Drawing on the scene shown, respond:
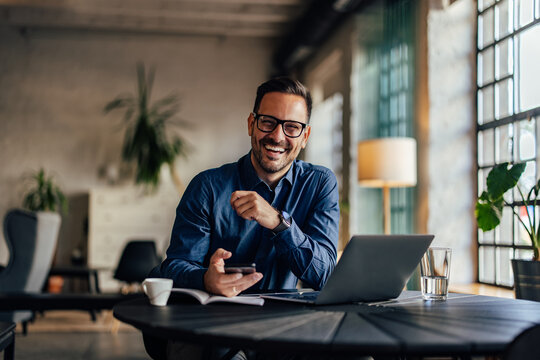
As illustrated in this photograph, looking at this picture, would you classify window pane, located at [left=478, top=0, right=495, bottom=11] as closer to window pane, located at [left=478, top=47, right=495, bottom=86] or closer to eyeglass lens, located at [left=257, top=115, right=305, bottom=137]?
window pane, located at [left=478, top=47, right=495, bottom=86]

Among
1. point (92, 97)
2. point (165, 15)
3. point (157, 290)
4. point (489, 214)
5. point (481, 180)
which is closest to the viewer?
point (157, 290)

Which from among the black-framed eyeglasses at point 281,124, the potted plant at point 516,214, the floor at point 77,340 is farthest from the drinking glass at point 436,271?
the floor at point 77,340

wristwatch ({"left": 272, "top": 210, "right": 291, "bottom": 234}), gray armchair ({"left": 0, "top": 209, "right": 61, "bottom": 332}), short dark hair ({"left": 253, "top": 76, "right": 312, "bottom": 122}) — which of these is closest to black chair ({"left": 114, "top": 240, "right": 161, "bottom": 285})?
gray armchair ({"left": 0, "top": 209, "right": 61, "bottom": 332})

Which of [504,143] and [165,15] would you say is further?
[165,15]

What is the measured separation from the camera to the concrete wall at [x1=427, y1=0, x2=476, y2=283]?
4238mm

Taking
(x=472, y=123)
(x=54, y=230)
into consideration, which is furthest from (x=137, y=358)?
(x=472, y=123)

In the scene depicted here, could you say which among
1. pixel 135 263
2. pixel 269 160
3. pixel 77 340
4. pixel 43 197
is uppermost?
pixel 269 160

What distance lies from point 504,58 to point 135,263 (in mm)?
4009

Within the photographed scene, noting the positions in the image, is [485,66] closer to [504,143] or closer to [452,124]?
[452,124]

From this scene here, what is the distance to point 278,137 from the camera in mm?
1945

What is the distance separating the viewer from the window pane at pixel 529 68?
354 cm

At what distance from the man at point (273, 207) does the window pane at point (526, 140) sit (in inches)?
77.4

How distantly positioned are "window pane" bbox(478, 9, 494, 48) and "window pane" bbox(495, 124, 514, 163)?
0.70m

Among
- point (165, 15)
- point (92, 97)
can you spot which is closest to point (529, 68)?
point (165, 15)
